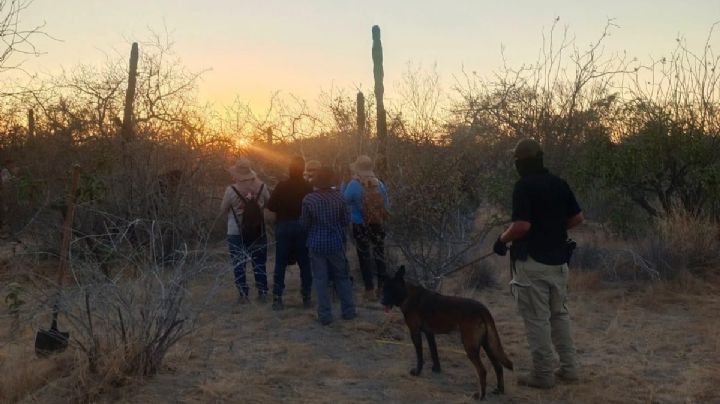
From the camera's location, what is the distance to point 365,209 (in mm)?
7574

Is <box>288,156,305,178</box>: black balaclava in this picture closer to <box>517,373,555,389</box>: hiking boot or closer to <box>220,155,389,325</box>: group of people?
<box>220,155,389,325</box>: group of people

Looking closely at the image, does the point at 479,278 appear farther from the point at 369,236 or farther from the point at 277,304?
the point at 277,304

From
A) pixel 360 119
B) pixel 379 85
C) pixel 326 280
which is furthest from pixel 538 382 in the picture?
pixel 379 85

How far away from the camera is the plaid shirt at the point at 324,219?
23.2ft

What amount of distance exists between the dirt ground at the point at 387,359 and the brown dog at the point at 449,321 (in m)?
0.21

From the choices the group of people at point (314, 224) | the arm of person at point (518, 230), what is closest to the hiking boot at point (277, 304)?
the group of people at point (314, 224)

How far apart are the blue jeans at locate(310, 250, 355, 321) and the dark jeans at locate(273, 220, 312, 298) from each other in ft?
2.04

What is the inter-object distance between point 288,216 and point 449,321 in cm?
297

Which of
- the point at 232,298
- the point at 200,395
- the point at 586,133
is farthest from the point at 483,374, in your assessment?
the point at 586,133

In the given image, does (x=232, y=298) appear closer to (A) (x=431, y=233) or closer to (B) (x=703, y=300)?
(A) (x=431, y=233)

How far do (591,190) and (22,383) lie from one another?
375 inches

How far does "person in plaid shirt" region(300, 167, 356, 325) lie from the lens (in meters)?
7.07

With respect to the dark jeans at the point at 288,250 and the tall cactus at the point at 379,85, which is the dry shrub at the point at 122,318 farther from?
the tall cactus at the point at 379,85

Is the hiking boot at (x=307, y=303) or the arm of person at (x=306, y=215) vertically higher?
the arm of person at (x=306, y=215)
